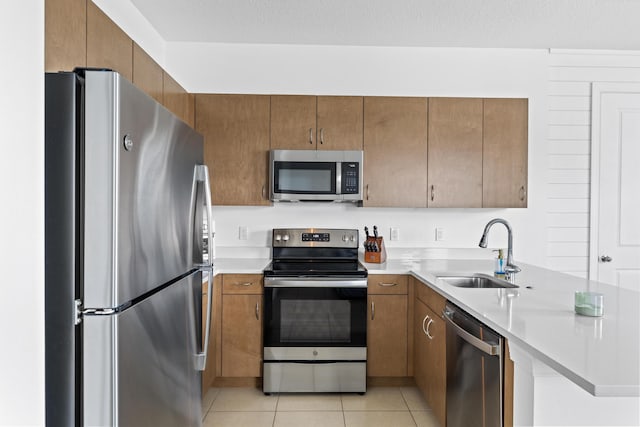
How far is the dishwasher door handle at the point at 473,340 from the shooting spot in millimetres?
1610

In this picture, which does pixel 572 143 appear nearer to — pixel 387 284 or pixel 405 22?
pixel 405 22

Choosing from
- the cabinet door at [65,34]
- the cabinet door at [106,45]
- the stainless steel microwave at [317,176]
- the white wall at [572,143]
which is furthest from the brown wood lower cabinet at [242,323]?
the white wall at [572,143]

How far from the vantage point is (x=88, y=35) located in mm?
1846

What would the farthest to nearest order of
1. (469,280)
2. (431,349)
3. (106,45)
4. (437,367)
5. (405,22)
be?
(405,22) < (469,280) < (431,349) < (437,367) < (106,45)

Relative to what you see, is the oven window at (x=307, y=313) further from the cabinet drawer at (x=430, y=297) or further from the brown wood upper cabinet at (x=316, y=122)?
the brown wood upper cabinet at (x=316, y=122)

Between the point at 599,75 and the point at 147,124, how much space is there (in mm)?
3639

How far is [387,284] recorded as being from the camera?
9.90ft

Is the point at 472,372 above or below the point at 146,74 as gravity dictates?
below

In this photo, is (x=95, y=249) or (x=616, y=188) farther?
(x=616, y=188)

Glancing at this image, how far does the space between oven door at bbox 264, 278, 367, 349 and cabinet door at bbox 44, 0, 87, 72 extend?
1716 millimetres

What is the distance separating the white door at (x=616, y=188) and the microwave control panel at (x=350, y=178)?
1.93 meters

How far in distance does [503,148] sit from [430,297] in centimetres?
138

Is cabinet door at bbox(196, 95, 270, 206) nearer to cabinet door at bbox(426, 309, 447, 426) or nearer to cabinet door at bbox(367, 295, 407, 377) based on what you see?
cabinet door at bbox(367, 295, 407, 377)
